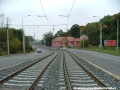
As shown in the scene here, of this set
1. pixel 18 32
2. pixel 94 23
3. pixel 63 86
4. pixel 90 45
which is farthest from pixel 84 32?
pixel 63 86

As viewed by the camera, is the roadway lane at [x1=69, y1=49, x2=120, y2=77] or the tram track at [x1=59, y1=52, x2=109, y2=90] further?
the roadway lane at [x1=69, y1=49, x2=120, y2=77]

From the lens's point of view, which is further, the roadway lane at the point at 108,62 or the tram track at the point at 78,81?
the roadway lane at the point at 108,62

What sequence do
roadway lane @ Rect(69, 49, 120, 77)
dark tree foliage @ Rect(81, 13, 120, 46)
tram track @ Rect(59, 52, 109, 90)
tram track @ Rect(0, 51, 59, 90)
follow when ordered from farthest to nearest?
dark tree foliage @ Rect(81, 13, 120, 46) < roadway lane @ Rect(69, 49, 120, 77) < tram track @ Rect(0, 51, 59, 90) < tram track @ Rect(59, 52, 109, 90)

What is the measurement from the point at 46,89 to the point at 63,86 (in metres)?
1.15

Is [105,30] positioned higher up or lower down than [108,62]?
higher up

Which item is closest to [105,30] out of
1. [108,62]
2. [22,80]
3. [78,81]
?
[108,62]

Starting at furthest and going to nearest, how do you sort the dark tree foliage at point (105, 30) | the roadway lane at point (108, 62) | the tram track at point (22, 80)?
the dark tree foliage at point (105, 30), the roadway lane at point (108, 62), the tram track at point (22, 80)

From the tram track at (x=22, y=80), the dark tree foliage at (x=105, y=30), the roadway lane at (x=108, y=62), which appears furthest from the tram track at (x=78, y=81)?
the dark tree foliage at (x=105, y=30)

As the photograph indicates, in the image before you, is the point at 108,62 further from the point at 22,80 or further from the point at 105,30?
the point at 105,30

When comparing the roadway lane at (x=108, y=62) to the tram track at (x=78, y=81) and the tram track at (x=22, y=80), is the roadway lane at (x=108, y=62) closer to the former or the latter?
the tram track at (x=78, y=81)

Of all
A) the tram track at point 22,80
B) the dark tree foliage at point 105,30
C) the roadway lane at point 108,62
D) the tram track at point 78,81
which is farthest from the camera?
the dark tree foliage at point 105,30

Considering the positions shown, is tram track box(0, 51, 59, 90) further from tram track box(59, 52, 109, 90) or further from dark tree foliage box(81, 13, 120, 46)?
dark tree foliage box(81, 13, 120, 46)

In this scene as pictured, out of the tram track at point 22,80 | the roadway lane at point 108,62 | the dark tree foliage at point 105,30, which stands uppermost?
the dark tree foliage at point 105,30

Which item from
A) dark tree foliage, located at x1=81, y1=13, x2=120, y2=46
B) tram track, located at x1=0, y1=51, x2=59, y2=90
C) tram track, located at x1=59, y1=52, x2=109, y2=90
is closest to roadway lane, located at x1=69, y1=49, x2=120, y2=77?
tram track, located at x1=59, y1=52, x2=109, y2=90
